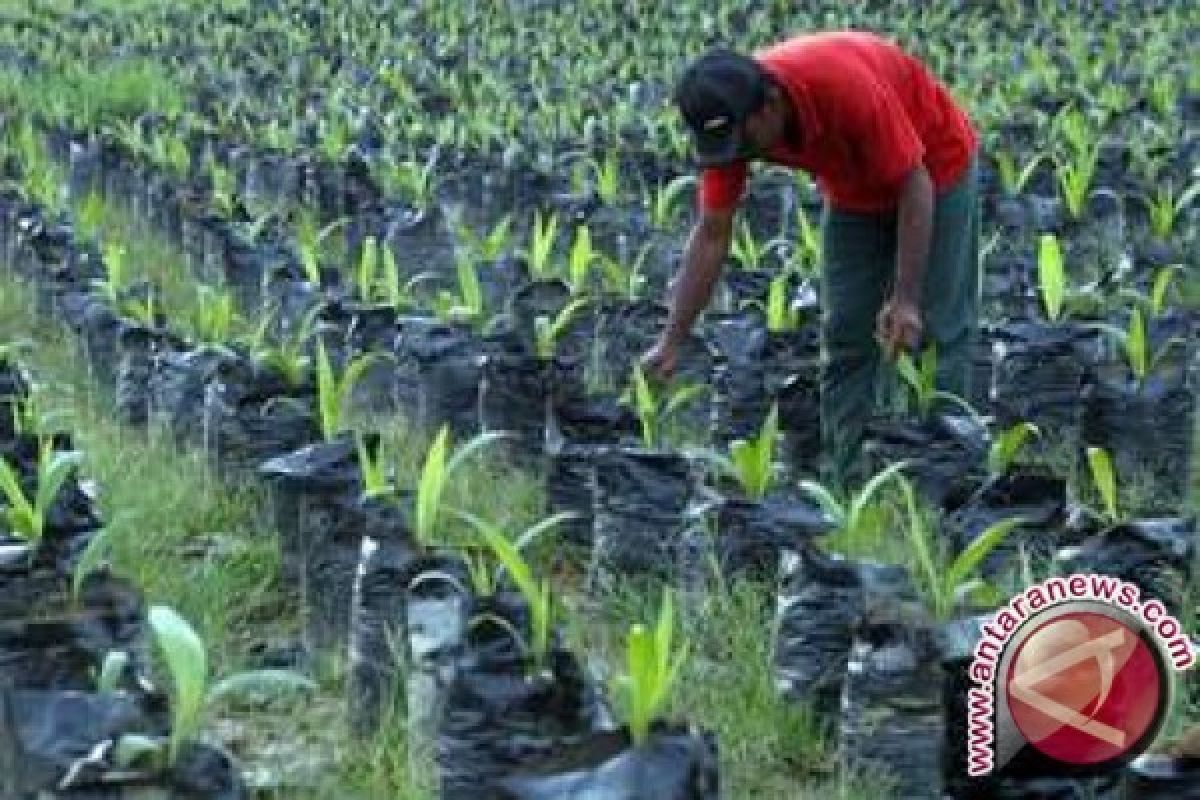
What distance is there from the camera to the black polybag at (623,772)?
6.79 ft

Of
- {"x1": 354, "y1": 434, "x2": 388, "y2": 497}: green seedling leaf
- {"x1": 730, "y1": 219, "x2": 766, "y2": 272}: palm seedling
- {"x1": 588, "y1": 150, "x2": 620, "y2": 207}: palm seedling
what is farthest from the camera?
{"x1": 588, "y1": 150, "x2": 620, "y2": 207}: palm seedling

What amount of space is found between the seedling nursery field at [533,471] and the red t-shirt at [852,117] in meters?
0.44

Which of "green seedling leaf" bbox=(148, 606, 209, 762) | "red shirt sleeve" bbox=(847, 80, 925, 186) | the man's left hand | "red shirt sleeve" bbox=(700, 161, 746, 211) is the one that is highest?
"red shirt sleeve" bbox=(847, 80, 925, 186)

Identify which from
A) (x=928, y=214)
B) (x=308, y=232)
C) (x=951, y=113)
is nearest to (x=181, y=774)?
(x=928, y=214)

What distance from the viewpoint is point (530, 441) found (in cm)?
416

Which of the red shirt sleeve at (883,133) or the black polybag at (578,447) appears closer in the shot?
the red shirt sleeve at (883,133)

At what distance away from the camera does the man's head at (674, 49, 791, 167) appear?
319 centimetres

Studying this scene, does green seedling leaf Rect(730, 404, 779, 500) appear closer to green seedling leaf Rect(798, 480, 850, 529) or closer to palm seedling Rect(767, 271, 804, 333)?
green seedling leaf Rect(798, 480, 850, 529)

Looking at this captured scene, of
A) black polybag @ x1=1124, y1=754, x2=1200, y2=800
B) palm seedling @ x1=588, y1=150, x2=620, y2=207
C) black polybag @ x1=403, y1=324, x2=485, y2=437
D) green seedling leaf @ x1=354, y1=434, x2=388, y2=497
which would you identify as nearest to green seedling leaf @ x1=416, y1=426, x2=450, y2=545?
green seedling leaf @ x1=354, y1=434, x2=388, y2=497

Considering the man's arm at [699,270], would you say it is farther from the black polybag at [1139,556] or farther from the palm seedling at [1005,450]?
the black polybag at [1139,556]

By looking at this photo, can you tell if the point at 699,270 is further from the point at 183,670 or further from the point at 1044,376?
the point at 183,670

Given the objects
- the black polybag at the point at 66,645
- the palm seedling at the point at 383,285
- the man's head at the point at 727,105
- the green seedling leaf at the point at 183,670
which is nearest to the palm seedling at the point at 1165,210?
the palm seedling at the point at 383,285

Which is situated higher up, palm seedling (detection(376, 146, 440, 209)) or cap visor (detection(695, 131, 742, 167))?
cap visor (detection(695, 131, 742, 167))

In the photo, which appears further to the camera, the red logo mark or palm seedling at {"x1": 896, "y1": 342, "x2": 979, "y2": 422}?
palm seedling at {"x1": 896, "y1": 342, "x2": 979, "y2": 422}
